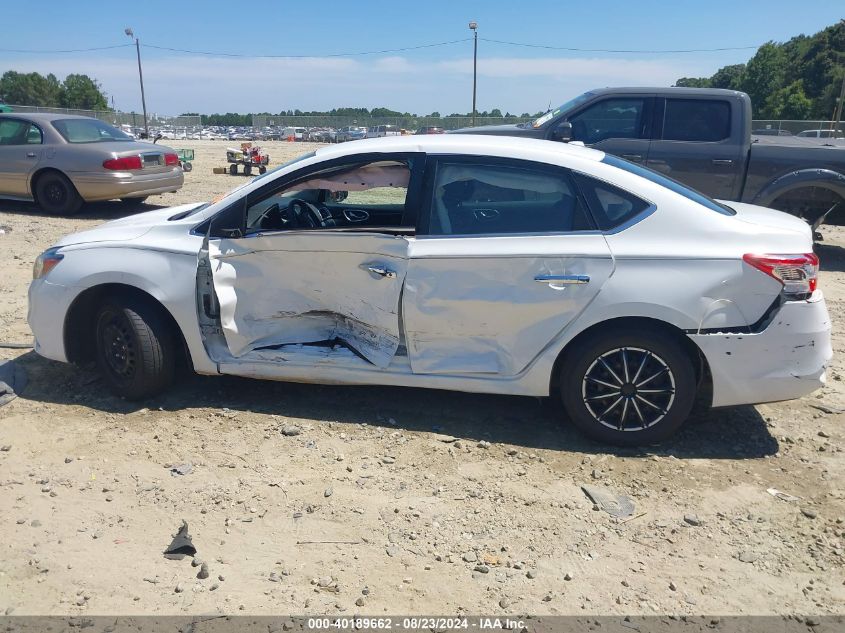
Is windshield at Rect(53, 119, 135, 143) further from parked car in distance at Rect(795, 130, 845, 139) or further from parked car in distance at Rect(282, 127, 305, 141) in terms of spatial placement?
parked car in distance at Rect(282, 127, 305, 141)

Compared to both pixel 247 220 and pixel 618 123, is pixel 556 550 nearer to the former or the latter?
pixel 247 220

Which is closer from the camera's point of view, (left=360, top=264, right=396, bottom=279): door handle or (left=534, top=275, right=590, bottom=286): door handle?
(left=534, top=275, right=590, bottom=286): door handle

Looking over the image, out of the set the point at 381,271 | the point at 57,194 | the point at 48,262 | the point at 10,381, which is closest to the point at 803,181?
the point at 381,271

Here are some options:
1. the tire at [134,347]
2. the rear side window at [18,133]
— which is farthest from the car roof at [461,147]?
the rear side window at [18,133]

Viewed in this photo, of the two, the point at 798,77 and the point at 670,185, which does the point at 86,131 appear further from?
the point at 798,77

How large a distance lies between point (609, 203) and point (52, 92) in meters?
95.5

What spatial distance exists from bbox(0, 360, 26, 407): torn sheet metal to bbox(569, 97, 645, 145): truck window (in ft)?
22.5

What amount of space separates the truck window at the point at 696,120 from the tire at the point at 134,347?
6.84 meters

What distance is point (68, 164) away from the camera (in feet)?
36.2

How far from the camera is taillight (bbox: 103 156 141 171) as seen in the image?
35.7 ft

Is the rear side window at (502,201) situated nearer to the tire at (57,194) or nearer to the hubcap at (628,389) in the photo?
the hubcap at (628,389)

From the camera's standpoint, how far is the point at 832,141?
9555mm

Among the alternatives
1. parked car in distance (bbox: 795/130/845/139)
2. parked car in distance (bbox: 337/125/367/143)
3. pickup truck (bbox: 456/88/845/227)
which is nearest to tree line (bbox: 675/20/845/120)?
parked car in distance (bbox: 795/130/845/139)

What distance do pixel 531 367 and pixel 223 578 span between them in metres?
1.99
